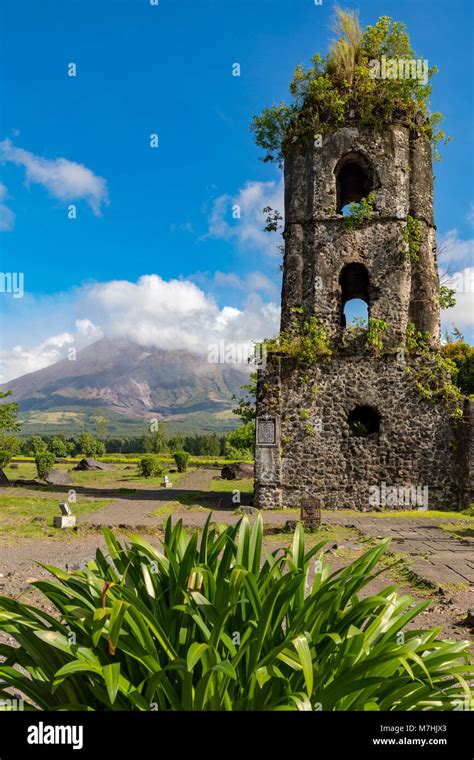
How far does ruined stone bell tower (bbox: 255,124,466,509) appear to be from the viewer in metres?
15.3

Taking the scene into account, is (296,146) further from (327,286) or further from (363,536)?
(363,536)

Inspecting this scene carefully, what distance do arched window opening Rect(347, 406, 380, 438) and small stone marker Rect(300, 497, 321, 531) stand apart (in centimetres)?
583

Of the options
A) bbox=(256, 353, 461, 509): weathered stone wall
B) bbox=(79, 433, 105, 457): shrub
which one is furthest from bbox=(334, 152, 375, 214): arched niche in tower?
bbox=(79, 433, 105, 457): shrub

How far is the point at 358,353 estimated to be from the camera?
15789 mm

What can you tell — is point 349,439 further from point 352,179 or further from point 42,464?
point 42,464

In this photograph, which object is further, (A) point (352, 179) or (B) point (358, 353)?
(A) point (352, 179)

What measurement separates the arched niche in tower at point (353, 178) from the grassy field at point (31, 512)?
1180 centimetres

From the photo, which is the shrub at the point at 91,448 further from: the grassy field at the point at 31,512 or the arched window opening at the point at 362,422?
the arched window opening at the point at 362,422

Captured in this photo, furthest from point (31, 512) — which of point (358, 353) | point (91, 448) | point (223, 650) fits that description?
point (91, 448)

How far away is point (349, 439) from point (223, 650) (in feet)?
44.3

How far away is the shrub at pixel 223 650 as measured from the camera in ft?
7.07

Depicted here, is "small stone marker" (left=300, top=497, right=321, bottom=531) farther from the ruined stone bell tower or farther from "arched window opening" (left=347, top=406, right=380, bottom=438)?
"arched window opening" (left=347, top=406, right=380, bottom=438)

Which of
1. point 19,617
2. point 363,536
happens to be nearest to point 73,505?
point 363,536
